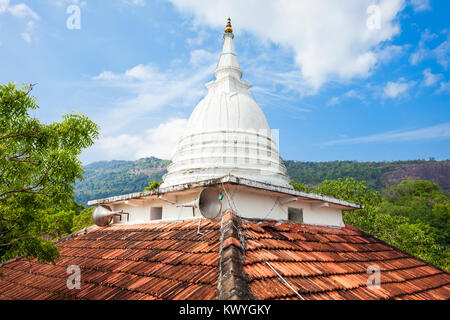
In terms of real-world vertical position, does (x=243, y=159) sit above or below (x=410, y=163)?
below

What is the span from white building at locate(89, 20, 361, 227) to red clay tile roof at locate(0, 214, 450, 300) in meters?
0.54

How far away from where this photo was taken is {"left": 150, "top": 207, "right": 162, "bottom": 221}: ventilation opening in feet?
28.1

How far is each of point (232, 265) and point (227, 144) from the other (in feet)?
21.5

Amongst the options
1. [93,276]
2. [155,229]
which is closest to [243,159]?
[155,229]

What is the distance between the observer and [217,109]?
1142 centimetres

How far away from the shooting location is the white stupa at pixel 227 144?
997 centimetres

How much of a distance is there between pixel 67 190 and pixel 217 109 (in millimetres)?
7275

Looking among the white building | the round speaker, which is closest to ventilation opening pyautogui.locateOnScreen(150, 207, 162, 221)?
the white building

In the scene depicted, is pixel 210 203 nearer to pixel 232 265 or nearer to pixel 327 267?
pixel 232 265

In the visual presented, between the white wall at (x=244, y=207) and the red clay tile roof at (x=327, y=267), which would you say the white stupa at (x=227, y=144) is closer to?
the white wall at (x=244, y=207)

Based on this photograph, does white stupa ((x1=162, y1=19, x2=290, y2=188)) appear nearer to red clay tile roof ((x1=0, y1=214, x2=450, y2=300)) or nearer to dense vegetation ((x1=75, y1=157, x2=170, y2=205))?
red clay tile roof ((x1=0, y1=214, x2=450, y2=300))
